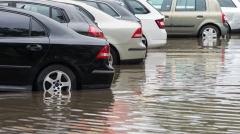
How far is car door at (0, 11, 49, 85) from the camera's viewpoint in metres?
9.83

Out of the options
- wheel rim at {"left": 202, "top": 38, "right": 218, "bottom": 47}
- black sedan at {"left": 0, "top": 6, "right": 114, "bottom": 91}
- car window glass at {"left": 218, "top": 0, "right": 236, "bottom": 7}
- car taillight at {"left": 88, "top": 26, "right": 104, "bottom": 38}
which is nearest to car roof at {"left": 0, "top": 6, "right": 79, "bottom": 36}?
black sedan at {"left": 0, "top": 6, "right": 114, "bottom": 91}

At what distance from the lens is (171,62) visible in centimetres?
1511

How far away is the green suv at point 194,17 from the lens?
22750mm

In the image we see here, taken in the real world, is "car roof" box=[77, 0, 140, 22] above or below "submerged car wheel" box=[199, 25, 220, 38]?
above

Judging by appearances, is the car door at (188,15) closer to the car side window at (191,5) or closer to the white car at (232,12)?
the car side window at (191,5)

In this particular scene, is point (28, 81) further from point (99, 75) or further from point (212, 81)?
point (212, 81)

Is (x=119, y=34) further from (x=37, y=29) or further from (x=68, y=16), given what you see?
(x=37, y=29)

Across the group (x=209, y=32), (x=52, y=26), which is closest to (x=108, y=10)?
(x=52, y=26)

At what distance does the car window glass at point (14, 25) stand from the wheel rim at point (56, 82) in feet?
2.17

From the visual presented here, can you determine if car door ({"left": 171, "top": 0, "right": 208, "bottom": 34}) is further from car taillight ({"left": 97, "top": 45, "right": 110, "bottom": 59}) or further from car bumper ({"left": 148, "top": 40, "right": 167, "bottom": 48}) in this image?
car taillight ({"left": 97, "top": 45, "right": 110, "bottom": 59})

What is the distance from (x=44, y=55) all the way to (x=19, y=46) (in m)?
0.35

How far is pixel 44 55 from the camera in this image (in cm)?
991

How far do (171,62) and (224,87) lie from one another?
413 cm

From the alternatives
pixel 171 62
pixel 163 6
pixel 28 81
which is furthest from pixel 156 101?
pixel 163 6
